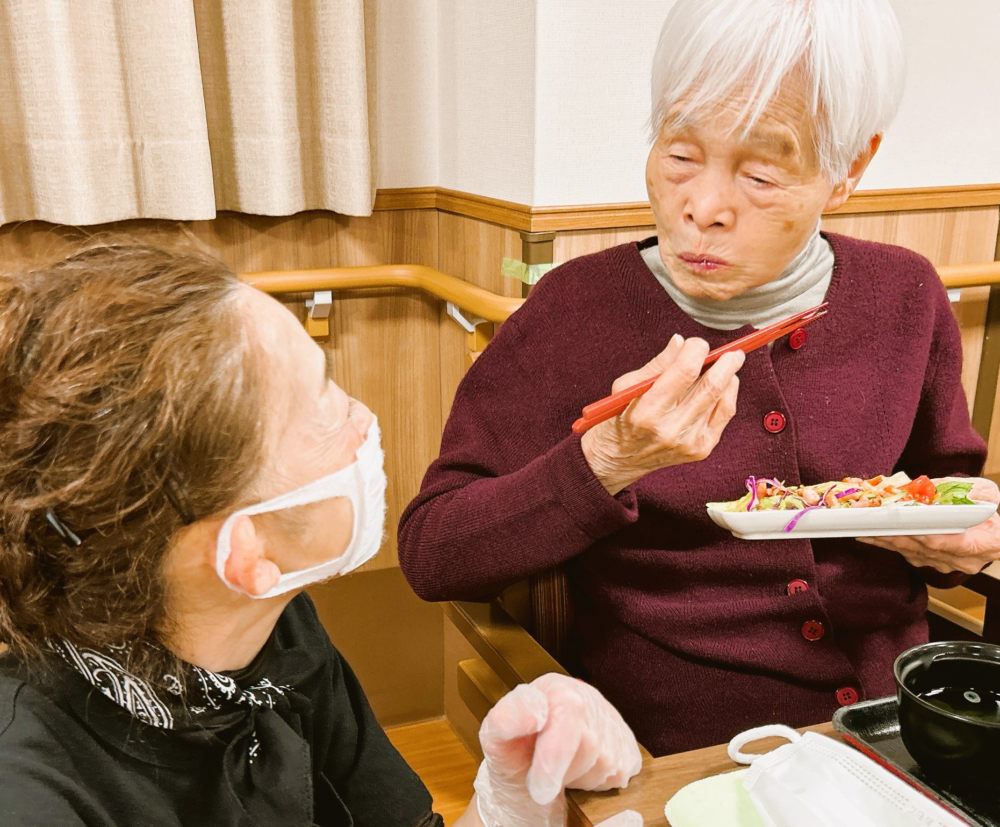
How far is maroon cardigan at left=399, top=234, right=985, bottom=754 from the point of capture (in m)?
1.26

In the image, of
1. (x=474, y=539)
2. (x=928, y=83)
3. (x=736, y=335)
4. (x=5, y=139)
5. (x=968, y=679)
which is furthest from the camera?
(x=928, y=83)

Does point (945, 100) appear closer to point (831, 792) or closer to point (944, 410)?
point (944, 410)

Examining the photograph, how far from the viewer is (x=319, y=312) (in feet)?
7.11

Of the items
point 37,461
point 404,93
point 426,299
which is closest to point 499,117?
point 404,93

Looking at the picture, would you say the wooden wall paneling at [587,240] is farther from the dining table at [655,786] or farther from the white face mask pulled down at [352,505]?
the dining table at [655,786]

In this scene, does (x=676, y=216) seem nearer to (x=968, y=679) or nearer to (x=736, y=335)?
(x=736, y=335)

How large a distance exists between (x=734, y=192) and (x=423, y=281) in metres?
1.10

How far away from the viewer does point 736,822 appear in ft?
2.58

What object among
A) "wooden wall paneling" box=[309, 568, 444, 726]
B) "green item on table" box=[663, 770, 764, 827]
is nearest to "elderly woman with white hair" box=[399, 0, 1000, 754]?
"green item on table" box=[663, 770, 764, 827]

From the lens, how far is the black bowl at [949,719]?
0.75 meters

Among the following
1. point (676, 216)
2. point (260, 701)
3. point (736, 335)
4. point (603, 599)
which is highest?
Answer: point (676, 216)

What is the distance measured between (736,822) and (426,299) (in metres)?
1.74

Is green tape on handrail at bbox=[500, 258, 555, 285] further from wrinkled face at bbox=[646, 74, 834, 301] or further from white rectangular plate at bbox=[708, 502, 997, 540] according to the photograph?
white rectangular plate at bbox=[708, 502, 997, 540]

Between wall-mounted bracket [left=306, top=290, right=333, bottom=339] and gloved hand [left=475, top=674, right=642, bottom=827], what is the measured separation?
1391 millimetres
